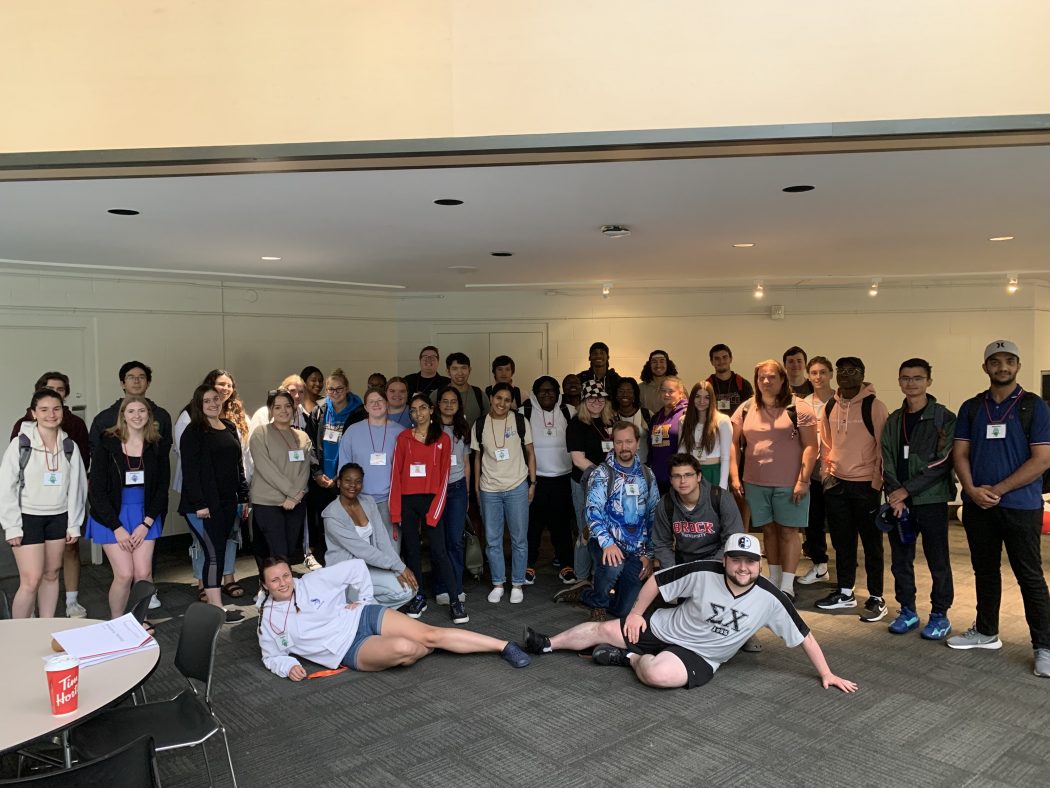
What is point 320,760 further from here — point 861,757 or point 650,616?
point 861,757

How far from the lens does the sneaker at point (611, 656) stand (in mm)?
4070

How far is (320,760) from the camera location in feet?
10.3

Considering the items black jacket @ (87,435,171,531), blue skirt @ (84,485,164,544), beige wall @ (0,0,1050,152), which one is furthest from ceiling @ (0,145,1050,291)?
blue skirt @ (84,485,164,544)

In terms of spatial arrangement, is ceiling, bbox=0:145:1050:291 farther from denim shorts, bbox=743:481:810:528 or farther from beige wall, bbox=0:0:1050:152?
denim shorts, bbox=743:481:810:528

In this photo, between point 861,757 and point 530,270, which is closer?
point 861,757

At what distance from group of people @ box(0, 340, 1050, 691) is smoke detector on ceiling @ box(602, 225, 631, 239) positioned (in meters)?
1.11

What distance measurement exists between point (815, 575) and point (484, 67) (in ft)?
14.2

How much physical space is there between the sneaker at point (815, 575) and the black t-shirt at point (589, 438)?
5.79 ft

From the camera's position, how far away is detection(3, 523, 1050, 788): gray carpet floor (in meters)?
3.00

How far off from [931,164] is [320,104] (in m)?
2.75

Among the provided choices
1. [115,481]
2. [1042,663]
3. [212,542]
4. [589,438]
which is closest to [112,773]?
[115,481]

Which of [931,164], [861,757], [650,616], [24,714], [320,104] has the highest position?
[320,104]

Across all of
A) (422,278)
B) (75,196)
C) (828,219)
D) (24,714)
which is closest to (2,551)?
(75,196)

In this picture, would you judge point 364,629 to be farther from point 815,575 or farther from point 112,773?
point 815,575
